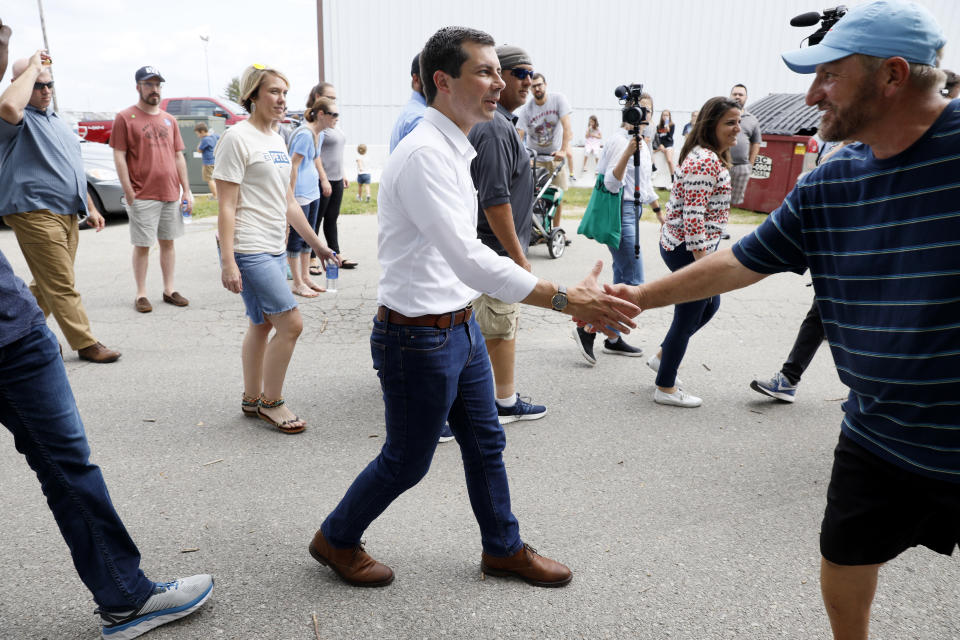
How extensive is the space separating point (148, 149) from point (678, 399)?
5.16m

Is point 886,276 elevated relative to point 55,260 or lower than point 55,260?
elevated

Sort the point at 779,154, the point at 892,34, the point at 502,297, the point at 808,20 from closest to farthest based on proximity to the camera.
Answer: the point at 892,34 < the point at 502,297 < the point at 808,20 < the point at 779,154

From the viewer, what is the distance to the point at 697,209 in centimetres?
443

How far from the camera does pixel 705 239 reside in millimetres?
4465

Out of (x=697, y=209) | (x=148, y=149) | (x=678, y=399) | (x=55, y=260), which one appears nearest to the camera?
(x=697, y=209)

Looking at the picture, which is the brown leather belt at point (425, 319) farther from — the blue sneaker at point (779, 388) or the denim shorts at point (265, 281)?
the blue sneaker at point (779, 388)

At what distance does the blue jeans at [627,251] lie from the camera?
5.60m

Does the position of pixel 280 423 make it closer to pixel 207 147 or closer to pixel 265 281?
pixel 265 281

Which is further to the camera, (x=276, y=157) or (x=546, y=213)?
(x=546, y=213)

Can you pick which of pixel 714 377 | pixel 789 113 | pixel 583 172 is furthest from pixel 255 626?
pixel 583 172

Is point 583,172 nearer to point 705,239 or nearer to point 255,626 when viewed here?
point 705,239

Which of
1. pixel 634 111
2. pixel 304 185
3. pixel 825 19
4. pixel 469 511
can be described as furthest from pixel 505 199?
pixel 304 185

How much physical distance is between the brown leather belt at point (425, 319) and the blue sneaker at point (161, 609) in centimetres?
114

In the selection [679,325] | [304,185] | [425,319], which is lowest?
[679,325]
